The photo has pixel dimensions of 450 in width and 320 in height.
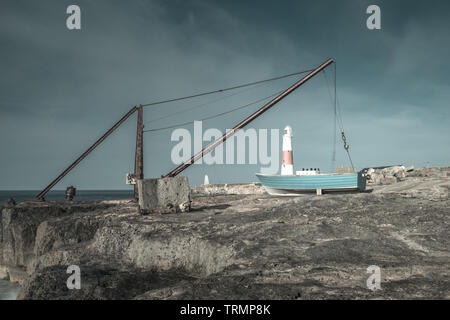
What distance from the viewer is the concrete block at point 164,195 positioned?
13086mm

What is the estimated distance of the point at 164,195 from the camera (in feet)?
44.4

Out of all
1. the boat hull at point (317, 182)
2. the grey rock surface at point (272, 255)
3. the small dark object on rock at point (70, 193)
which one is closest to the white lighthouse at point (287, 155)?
the boat hull at point (317, 182)

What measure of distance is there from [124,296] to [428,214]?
8823mm

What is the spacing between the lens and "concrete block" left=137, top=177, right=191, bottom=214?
13.1 m

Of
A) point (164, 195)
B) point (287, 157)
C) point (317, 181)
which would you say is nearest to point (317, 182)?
point (317, 181)

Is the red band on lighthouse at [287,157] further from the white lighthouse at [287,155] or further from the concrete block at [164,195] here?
the concrete block at [164,195]

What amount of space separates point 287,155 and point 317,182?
10.6ft

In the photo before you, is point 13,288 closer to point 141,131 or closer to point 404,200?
point 141,131

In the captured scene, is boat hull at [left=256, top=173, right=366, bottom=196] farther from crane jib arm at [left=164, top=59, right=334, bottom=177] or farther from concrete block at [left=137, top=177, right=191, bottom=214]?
concrete block at [left=137, top=177, right=191, bottom=214]

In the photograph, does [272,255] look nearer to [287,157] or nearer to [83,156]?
[287,157]

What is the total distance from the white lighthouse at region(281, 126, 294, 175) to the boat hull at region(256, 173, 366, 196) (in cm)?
127

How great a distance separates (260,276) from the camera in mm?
5148

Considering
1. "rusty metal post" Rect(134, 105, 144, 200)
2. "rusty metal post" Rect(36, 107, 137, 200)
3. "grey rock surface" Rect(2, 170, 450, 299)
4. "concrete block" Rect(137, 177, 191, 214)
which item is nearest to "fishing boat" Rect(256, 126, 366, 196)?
"grey rock surface" Rect(2, 170, 450, 299)
